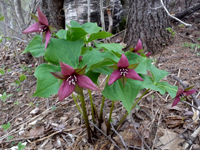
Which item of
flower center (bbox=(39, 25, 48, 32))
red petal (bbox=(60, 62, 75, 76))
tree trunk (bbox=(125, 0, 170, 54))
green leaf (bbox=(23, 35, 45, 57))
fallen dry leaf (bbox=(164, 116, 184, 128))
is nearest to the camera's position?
red petal (bbox=(60, 62, 75, 76))

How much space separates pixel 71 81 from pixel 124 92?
0.39 metres

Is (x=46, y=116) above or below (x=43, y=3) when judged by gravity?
below

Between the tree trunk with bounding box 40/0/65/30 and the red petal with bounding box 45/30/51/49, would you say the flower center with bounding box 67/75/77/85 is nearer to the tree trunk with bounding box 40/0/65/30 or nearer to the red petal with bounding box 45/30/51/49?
the red petal with bounding box 45/30/51/49

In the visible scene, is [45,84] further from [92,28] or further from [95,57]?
[92,28]

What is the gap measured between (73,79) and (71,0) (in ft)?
7.33

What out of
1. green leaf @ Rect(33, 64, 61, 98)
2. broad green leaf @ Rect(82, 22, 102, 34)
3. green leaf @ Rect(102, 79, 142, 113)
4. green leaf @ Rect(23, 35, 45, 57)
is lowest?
green leaf @ Rect(102, 79, 142, 113)

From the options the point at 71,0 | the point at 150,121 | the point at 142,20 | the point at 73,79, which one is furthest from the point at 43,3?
the point at 150,121

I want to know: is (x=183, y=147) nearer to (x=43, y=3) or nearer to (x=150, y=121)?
(x=150, y=121)

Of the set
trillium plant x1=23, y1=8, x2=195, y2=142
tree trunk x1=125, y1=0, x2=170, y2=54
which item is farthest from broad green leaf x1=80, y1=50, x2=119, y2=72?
tree trunk x1=125, y1=0, x2=170, y2=54

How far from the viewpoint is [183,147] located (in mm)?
1189

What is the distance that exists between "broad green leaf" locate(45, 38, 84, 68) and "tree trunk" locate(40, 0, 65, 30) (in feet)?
6.58

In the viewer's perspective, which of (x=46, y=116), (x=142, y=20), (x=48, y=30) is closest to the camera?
(x=48, y=30)

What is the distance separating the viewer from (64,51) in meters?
1.02

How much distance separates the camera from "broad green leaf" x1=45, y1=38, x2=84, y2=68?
0.99m
